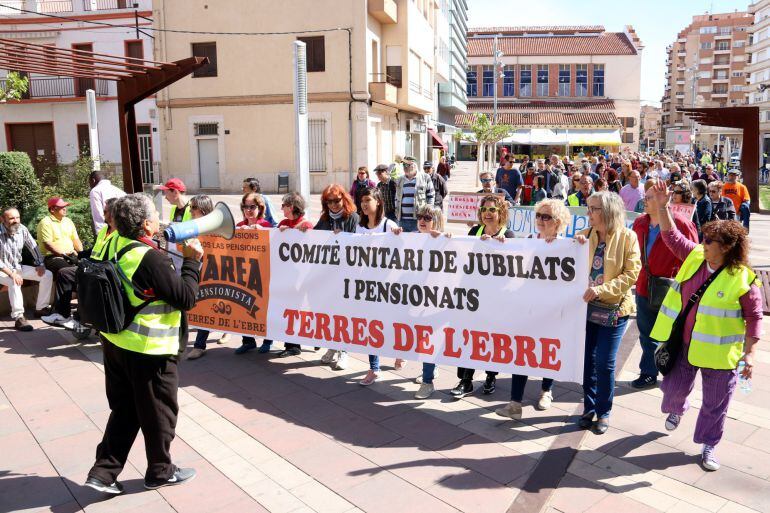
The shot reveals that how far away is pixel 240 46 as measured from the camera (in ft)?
91.0

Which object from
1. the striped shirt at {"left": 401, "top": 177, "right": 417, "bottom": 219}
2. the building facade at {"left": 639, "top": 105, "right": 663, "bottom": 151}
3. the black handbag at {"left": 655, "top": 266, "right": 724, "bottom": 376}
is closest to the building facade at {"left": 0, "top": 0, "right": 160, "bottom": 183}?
the striped shirt at {"left": 401, "top": 177, "right": 417, "bottom": 219}

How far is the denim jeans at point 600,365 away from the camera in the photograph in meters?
4.75

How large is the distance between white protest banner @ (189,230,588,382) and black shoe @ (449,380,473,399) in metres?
0.48

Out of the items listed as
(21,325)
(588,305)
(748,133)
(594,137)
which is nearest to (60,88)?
(21,325)

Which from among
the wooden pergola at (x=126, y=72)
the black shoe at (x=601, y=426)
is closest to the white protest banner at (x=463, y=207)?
the wooden pergola at (x=126, y=72)

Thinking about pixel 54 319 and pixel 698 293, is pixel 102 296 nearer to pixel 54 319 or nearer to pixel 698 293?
pixel 698 293

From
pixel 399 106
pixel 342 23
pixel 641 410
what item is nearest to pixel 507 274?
pixel 641 410

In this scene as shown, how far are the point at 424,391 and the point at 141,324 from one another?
102 inches

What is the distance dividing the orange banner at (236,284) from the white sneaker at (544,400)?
2603 millimetres

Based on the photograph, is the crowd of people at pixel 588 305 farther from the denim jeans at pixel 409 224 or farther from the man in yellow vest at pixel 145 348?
the denim jeans at pixel 409 224

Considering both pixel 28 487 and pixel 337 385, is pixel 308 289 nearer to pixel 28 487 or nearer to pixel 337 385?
pixel 337 385

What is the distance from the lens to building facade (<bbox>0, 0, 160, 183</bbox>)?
3225 centimetres

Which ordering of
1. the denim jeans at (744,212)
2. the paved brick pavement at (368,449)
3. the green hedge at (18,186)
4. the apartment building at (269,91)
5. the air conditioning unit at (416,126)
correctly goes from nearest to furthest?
the paved brick pavement at (368,449)
the green hedge at (18,186)
the denim jeans at (744,212)
the apartment building at (269,91)
the air conditioning unit at (416,126)

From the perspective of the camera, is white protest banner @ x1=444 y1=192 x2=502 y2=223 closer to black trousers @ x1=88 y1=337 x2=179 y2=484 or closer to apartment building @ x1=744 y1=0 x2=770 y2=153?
black trousers @ x1=88 y1=337 x2=179 y2=484
